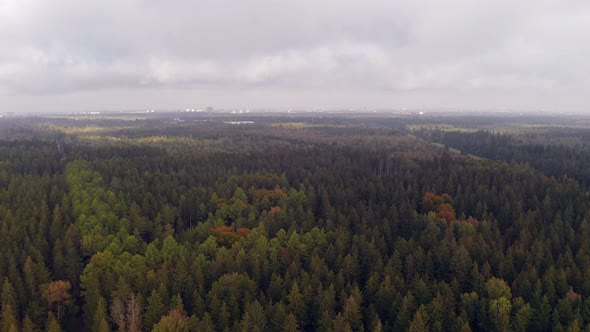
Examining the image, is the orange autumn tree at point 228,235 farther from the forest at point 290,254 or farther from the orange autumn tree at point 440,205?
the orange autumn tree at point 440,205

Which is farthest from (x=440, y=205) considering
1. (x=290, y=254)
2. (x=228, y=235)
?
(x=228, y=235)

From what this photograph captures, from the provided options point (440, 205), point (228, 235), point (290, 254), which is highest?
point (440, 205)

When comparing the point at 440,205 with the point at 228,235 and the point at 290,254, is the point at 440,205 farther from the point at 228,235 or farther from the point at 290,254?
the point at 228,235

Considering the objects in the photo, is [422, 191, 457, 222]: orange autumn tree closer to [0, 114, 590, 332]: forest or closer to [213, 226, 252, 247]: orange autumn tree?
[0, 114, 590, 332]: forest

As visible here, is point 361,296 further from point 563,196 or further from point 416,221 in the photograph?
point 563,196

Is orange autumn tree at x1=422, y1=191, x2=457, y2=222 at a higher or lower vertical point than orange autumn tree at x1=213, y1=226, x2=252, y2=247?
higher

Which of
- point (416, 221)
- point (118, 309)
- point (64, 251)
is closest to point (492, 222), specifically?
point (416, 221)

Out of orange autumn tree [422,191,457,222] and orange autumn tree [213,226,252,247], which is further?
orange autumn tree [422,191,457,222]

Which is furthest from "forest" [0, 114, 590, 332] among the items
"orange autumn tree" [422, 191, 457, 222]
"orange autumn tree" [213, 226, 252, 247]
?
"orange autumn tree" [422, 191, 457, 222]
